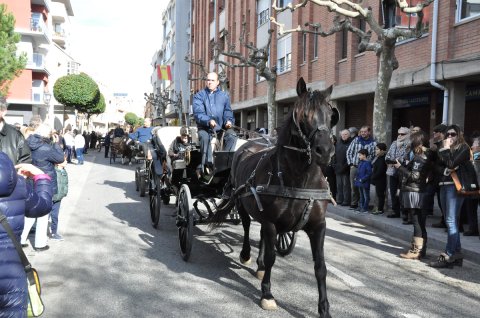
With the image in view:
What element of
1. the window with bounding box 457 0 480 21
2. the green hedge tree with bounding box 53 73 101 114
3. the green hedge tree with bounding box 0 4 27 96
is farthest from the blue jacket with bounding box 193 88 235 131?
the green hedge tree with bounding box 53 73 101 114

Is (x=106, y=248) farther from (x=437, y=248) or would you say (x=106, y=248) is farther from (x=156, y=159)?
(x=437, y=248)

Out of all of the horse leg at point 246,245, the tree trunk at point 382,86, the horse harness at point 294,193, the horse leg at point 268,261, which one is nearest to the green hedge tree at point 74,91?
the tree trunk at point 382,86

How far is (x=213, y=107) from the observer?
7141 mm

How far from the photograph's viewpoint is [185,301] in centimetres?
488

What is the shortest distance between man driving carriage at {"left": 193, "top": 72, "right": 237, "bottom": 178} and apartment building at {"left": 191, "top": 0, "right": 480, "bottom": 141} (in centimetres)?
707

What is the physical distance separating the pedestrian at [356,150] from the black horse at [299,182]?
6.21 metres

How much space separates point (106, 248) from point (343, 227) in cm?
460

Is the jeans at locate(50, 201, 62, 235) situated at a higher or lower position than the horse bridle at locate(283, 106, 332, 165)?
lower

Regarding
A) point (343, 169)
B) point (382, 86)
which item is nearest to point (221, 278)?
point (343, 169)

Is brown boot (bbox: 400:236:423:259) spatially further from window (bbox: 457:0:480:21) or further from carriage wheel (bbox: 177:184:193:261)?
window (bbox: 457:0:480:21)

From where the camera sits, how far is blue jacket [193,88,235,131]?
708cm

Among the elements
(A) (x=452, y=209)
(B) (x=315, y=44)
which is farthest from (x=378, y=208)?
(B) (x=315, y=44)

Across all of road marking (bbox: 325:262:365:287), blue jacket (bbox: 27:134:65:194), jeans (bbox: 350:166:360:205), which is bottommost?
road marking (bbox: 325:262:365:287)

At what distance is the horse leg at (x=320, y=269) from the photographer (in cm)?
435
